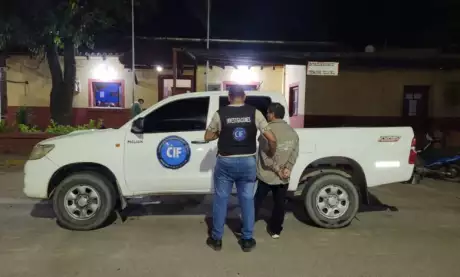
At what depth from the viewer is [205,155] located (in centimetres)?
646

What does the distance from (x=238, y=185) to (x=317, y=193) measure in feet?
5.06

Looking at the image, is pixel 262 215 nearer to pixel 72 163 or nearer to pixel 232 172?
pixel 232 172

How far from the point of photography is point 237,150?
5.26 m

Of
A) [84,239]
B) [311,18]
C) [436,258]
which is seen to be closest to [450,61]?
[311,18]

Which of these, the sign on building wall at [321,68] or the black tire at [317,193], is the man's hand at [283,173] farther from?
the sign on building wall at [321,68]

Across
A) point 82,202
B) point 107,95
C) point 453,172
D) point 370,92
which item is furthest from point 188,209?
point 107,95

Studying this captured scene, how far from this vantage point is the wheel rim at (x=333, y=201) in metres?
6.50

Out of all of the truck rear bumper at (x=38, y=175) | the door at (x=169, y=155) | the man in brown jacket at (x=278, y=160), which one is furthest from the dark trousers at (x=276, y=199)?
the truck rear bumper at (x=38, y=175)

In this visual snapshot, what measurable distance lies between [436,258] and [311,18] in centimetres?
1596

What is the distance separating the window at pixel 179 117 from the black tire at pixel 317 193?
5.61ft

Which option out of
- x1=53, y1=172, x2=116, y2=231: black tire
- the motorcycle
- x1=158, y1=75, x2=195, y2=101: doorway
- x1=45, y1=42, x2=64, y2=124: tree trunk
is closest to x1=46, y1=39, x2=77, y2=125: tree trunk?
x1=45, y1=42, x2=64, y2=124: tree trunk

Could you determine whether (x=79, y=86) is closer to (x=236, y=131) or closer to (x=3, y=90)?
(x=3, y=90)

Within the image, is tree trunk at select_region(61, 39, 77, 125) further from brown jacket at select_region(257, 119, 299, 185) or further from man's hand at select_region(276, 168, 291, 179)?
man's hand at select_region(276, 168, 291, 179)

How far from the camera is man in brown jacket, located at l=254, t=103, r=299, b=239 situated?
18.9 feet
